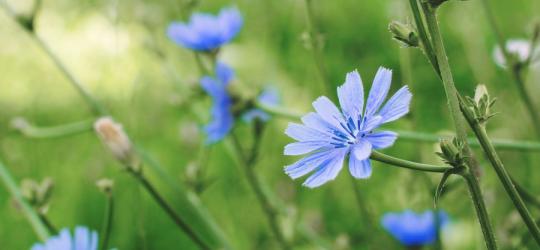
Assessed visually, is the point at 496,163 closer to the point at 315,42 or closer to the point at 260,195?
the point at 315,42

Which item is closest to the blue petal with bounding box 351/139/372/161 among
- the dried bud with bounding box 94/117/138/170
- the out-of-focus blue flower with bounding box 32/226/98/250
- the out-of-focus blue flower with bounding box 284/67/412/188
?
the out-of-focus blue flower with bounding box 284/67/412/188

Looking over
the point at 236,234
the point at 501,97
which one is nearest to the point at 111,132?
the point at 236,234

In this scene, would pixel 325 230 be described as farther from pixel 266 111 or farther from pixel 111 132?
pixel 111 132

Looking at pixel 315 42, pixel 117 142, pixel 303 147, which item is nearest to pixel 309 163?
pixel 303 147

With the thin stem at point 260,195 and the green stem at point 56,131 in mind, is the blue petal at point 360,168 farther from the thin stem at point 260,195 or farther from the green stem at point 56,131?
the green stem at point 56,131

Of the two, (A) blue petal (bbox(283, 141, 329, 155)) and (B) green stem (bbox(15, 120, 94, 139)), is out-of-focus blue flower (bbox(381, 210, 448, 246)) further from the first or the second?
(A) blue petal (bbox(283, 141, 329, 155))

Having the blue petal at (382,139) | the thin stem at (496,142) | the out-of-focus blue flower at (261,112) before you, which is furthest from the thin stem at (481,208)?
the out-of-focus blue flower at (261,112)
